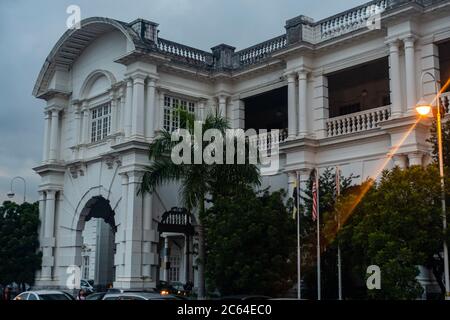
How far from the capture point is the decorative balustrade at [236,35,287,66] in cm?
2841

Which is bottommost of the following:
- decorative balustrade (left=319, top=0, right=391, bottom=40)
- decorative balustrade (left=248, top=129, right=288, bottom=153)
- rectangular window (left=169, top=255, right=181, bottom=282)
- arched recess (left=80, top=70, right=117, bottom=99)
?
rectangular window (left=169, top=255, right=181, bottom=282)

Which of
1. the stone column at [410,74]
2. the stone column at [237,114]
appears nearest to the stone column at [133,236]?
the stone column at [237,114]

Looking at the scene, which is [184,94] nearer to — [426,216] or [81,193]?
[81,193]

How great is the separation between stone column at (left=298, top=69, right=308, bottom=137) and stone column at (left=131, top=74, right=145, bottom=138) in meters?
6.51

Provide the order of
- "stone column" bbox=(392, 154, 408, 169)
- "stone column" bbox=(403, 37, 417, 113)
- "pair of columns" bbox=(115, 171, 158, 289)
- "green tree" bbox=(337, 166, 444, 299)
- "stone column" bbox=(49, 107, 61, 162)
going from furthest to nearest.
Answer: "stone column" bbox=(49, 107, 61, 162), "pair of columns" bbox=(115, 171, 158, 289), "stone column" bbox=(403, 37, 417, 113), "stone column" bbox=(392, 154, 408, 169), "green tree" bbox=(337, 166, 444, 299)

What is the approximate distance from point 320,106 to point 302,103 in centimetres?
73

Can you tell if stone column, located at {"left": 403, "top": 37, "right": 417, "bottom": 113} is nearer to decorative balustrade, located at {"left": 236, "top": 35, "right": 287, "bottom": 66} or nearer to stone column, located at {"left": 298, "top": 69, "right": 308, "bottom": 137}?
stone column, located at {"left": 298, "top": 69, "right": 308, "bottom": 137}

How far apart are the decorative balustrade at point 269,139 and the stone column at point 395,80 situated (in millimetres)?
5731

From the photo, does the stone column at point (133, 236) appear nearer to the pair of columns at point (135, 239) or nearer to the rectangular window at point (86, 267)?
the pair of columns at point (135, 239)

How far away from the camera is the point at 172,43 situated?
2969cm

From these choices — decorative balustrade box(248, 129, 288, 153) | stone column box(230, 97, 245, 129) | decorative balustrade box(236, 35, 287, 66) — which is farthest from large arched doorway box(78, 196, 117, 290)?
decorative balustrade box(248, 129, 288, 153)

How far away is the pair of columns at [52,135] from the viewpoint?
3334 centimetres
